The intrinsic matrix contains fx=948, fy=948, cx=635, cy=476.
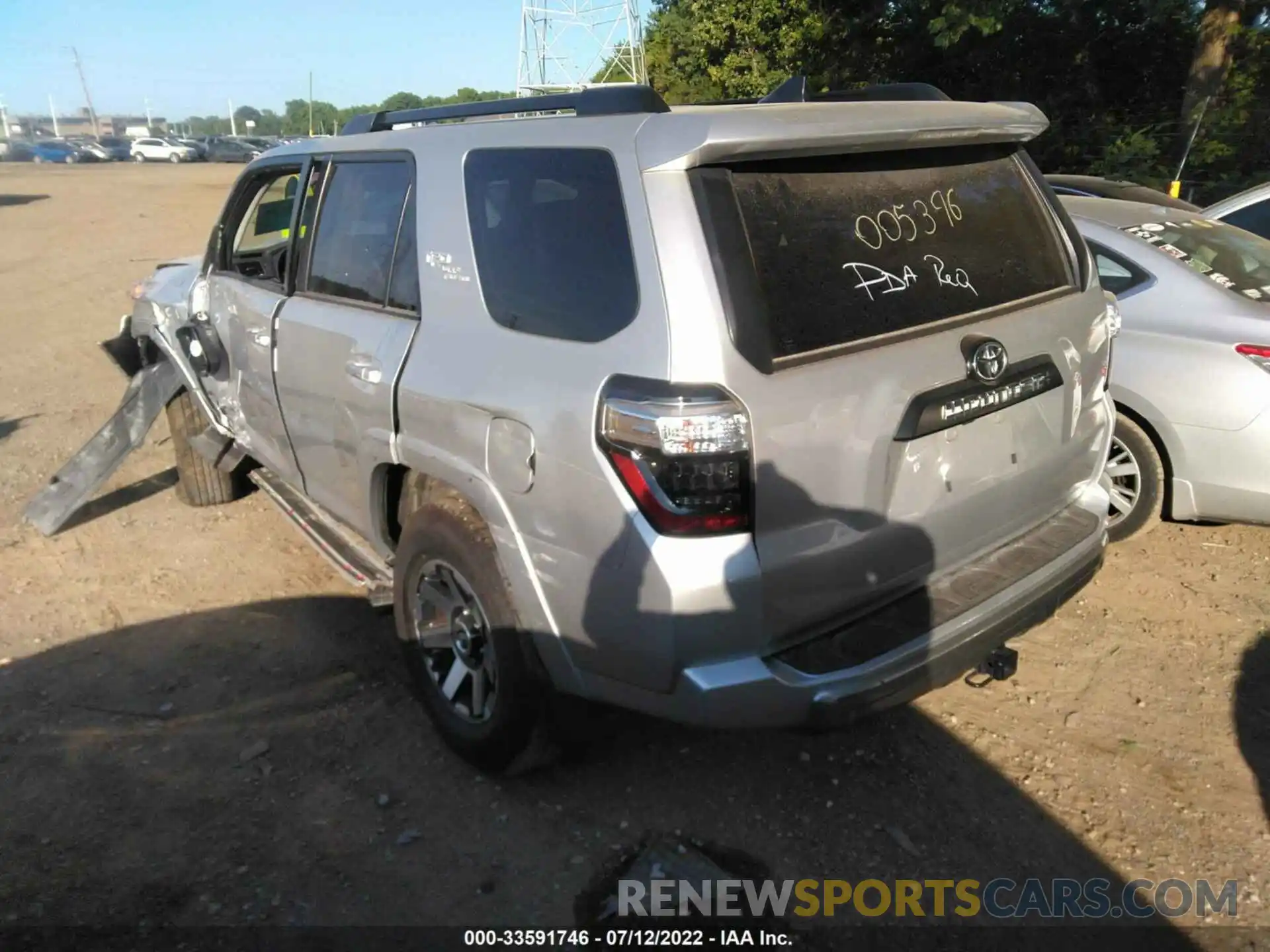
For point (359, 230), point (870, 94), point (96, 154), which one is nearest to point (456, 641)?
point (359, 230)

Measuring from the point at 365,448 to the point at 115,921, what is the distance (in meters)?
1.59

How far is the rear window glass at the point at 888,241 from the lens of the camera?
239 cm

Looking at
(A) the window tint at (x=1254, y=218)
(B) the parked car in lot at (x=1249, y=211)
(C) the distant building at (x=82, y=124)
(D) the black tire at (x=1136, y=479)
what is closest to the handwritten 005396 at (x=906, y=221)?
(D) the black tire at (x=1136, y=479)

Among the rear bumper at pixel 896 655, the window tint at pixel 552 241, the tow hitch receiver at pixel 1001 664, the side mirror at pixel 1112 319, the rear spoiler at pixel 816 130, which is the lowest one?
the tow hitch receiver at pixel 1001 664

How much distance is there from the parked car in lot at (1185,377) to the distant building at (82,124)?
106931 mm

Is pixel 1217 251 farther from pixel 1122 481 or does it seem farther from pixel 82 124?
pixel 82 124

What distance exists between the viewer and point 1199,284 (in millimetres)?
4316

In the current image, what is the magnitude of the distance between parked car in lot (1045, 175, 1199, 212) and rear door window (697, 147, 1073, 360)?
3194 millimetres

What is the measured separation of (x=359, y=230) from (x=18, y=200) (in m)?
28.1

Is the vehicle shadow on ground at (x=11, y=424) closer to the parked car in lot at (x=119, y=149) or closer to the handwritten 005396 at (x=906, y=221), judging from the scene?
the handwritten 005396 at (x=906, y=221)

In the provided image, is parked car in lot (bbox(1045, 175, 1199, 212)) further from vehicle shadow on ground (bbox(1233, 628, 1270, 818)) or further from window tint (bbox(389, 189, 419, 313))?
window tint (bbox(389, 189, 419, 313))

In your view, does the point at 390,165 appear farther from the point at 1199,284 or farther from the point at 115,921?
the point at 1199,284

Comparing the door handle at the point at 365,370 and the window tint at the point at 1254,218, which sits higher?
the window tint at the point at 1254,218

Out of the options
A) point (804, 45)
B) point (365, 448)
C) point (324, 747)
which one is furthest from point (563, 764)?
point (804, 45)
